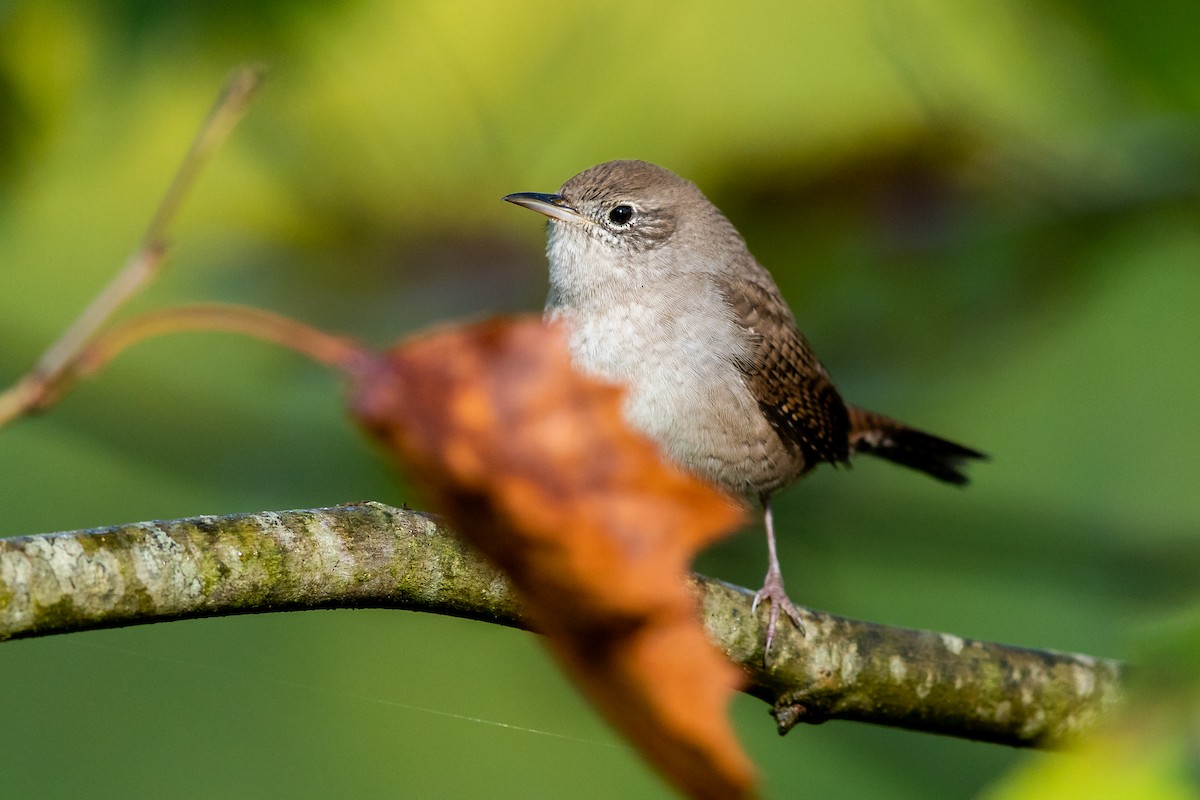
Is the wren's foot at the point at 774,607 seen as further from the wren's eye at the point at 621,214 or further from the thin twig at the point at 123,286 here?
the thin twig at the point at 123,286

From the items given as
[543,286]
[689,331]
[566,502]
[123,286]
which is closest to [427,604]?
[123,286]

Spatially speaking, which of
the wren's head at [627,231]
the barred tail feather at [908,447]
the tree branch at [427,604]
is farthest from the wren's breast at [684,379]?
the barred tail feather at [908,447]

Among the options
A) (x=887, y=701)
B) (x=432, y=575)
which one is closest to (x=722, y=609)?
(x=887, y=701)

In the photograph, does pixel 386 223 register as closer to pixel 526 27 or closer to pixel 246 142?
pixel 246 142

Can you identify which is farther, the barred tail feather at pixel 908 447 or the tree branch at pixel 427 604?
the barred tail feather at pixel 908 447

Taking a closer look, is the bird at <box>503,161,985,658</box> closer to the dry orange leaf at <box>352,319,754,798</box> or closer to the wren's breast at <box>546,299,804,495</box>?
the wren's breast at <box>546,299,804,495</box>

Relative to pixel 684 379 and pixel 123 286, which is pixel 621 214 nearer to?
pixel 684 379
